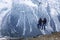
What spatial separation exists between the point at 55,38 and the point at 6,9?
0.85 meters

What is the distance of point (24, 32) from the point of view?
2773 mm

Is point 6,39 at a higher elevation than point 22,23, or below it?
below

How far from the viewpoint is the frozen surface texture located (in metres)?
2.76

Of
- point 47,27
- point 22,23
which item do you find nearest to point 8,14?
point 22,23

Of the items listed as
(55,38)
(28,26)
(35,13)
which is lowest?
(55,38)

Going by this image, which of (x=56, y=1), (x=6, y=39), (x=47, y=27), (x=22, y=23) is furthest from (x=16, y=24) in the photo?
(x=56, y=1)

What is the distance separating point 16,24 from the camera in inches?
109

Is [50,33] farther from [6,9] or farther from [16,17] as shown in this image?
[6,9]

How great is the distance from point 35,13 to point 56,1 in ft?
1.22

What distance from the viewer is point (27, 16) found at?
2.79 meters

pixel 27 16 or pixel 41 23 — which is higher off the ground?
pixel 27 16

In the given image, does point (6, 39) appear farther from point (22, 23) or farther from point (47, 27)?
point (47, 27)

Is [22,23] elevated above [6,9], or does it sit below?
below

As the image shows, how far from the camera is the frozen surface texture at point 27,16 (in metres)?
2.76
